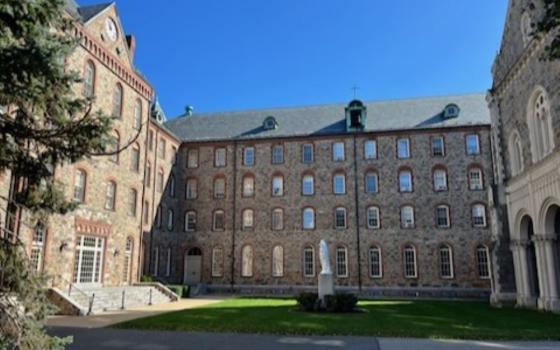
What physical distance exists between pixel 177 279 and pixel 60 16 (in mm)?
27800

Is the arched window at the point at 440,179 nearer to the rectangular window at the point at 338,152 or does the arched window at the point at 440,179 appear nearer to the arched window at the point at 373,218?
the arched window at the point at 373,218

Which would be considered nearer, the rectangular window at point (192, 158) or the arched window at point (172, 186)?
the arched window at point (172, 186)

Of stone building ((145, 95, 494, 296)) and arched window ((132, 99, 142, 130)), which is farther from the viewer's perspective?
stone building ((145, 95, 494, 296))

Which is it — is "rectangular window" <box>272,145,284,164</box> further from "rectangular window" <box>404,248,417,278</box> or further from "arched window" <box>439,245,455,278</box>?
"arched window" <box>439,245,455,278</box>

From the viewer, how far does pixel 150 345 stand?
10617 millimetres

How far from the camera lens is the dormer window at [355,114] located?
33184 millimetres

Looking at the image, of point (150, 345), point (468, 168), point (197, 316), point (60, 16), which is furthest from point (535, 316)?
point (60, 16)

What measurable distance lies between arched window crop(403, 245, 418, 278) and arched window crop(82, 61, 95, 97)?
22109mm

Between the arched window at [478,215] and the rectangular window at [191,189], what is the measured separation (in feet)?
66.5

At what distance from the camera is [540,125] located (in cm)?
1961

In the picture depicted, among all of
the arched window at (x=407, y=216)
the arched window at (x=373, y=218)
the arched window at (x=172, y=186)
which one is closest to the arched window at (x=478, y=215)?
the arched window at (x=407, y=216)

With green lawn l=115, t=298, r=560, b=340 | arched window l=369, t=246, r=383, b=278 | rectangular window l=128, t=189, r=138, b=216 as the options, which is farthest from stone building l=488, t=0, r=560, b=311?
rectangular window l=128, t=189, r=138, b=216

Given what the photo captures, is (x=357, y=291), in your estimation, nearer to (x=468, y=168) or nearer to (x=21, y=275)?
(x=468, y=168)

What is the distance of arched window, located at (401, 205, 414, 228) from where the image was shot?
30.8 meters
